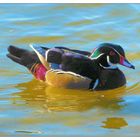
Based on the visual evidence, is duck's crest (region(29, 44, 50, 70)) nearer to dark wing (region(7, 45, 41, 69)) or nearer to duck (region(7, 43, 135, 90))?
duck (region(7, 43, 135, 90))

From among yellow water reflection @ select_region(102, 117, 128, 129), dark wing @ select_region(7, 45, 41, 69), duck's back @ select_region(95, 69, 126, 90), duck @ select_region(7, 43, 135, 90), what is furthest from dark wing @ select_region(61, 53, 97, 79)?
yellow water reflection @ select_region(102, 117, 128, 129)

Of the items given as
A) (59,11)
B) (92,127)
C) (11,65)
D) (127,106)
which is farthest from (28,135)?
(59,11)

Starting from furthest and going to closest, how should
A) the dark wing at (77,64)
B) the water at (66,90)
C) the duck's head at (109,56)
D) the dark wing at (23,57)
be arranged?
the dark wing at (23,57)
the duck's head at (109,56)
the dark wing at (77,64)
the water at (66,90)

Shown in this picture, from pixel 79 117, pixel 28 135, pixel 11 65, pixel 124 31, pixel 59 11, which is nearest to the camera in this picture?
pixel 28 135

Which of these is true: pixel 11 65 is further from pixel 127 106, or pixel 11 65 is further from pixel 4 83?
pixel 127 106

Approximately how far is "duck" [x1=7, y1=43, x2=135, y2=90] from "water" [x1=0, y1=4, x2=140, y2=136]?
0.37ft

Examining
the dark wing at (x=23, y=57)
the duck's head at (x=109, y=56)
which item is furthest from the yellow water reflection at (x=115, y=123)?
the dark wing at (x=23, y=57)

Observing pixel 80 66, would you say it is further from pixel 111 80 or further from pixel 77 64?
pixel 111 80

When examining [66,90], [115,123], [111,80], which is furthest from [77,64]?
[115,123]

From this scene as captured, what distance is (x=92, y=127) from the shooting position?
733 cm

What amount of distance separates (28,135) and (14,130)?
0.21 metres

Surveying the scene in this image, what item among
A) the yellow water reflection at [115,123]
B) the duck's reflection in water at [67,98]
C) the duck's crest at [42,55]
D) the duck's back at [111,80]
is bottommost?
the yellow water reflection at [115,123]

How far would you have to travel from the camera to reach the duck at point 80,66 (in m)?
8.55

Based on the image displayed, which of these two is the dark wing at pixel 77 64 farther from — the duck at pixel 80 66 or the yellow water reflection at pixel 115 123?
the yellow water reflection at pixel 115 123
